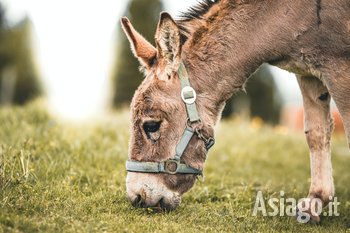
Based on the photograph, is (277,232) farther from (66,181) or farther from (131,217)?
(66,181)

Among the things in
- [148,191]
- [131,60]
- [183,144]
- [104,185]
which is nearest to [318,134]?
[183,144]

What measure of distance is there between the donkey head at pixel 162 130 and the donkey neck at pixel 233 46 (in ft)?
0.71

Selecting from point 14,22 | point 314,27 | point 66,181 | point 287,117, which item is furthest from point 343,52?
point 14,22

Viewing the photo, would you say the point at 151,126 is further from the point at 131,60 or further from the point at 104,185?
the point at 131,60

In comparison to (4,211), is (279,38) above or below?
above

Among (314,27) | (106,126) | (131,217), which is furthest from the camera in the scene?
(106,126)

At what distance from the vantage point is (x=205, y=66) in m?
4.80

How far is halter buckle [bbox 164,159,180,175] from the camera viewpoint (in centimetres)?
459

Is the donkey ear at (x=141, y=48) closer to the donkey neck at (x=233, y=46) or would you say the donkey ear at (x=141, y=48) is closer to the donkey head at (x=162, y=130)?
the donkey head at (x=162, y=130)

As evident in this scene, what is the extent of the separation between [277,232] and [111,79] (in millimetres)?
23916

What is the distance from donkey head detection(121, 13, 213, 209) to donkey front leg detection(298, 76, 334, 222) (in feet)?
4.38

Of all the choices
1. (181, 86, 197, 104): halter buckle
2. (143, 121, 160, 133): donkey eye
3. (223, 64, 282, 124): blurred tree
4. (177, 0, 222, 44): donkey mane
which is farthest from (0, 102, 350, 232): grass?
(223, 64, 282, 124): blurred tree

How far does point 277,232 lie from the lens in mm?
4359

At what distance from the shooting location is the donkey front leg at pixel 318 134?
5.26 meters
